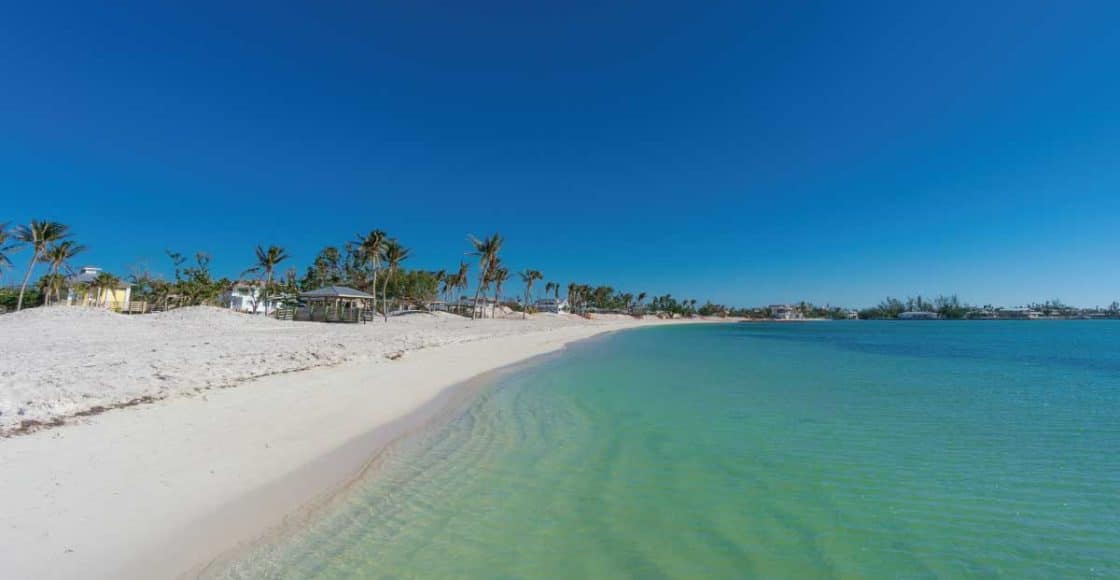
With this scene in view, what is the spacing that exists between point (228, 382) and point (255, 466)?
574 cm

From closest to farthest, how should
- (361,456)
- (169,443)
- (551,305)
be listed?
(169,443) < (361,456) < (551,305)

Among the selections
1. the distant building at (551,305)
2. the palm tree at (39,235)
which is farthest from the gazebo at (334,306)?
the distant building at (551,305)

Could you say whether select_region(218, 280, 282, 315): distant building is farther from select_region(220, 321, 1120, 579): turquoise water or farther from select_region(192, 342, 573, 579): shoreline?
select_region(220, 321, 1120, 579): turquoise water

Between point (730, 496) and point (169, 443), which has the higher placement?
point (169, 443)

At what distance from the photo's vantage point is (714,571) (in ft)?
13.5

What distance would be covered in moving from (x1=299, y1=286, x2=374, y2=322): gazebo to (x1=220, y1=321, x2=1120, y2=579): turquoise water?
1106 inches

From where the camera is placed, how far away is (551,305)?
113m

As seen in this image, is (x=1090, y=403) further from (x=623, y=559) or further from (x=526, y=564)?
(x=526, y=564)

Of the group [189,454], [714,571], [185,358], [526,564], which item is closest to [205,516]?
[189,454]

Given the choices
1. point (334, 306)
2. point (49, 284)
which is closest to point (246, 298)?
point (49, 284)

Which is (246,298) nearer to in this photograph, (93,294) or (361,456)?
(93,294)

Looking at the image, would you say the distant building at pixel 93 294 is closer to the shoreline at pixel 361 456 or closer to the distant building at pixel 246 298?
the distant building at pixel 246 298

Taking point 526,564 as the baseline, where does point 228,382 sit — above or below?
above

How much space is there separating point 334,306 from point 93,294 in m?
26.2
